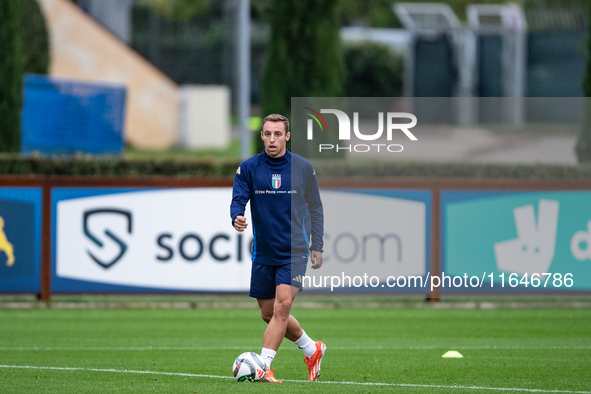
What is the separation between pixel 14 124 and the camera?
16.9 meters

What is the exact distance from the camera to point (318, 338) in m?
10.5

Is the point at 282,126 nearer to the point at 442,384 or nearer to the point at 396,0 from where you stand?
the point at 442,384

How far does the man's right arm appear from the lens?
22.8 ft

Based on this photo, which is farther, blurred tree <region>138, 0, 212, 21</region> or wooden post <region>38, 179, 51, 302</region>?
blurred tree <region>138, 0, 212, 21</region>

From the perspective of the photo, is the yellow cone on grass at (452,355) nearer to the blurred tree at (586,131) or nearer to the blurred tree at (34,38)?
the blurred tree at (586,131)

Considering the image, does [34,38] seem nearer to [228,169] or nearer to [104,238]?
[228,169]

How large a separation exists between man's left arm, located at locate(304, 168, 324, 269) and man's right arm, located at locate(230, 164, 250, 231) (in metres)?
0.51

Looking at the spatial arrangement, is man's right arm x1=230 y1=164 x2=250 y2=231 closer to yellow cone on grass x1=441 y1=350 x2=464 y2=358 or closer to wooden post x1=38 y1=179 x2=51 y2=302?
yellow cone on grass x1=441 y1=350 x2=464 y2=358

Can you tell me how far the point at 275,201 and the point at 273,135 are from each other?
521mm

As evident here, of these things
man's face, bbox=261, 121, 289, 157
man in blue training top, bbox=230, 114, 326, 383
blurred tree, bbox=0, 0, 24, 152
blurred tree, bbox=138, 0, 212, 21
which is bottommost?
man in blue training top, bbox=230, 114, 326, 383

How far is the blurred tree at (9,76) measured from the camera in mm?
16844

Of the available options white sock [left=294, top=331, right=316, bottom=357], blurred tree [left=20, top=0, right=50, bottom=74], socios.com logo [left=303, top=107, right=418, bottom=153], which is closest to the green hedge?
socios.com logo [left=303, top=107, right=418, bottom=153]

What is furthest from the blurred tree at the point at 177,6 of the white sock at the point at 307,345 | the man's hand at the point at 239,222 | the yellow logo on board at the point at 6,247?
the man's hand at the point at 239,222

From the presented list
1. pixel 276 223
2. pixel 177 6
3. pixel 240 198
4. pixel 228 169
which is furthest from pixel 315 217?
pixel 177 6
